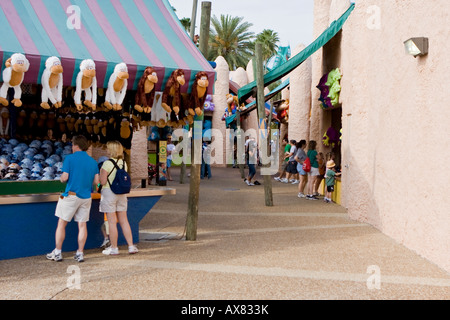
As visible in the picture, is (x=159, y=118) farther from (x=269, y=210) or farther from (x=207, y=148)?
(x=207, y=148)

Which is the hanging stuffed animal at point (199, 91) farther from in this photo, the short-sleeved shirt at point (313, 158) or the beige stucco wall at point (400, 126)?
the short-sleeved shirt at point (313, 158)

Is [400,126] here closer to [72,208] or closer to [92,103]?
[92,103]

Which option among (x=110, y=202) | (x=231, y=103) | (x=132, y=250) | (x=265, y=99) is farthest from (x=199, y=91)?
(x=231, y=103)

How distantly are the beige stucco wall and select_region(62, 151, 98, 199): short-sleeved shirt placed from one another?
4383 mm

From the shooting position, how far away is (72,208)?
20.7 feet

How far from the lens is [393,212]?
827 centimetres

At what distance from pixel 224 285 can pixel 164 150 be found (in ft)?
34.3

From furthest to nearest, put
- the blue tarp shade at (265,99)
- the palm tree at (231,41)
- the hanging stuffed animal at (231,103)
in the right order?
the palm tree at (231,41)
the hanging stuffed animal at (231,103)
the blue tarp shade at (265,99)

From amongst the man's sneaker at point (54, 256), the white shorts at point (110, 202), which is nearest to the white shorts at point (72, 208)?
the white shorts at point (110, 202)

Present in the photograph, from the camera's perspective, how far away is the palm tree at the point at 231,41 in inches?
1708

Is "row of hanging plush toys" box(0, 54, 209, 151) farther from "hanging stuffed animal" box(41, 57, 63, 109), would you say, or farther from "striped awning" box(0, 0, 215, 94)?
"striped awning" box(0, 0, 215, 94)

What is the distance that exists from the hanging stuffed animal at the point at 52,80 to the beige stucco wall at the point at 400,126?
469cm

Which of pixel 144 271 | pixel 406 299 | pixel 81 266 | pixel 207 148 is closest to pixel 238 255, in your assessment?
pixel 144 271

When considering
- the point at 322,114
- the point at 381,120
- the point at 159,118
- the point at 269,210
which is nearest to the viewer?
the point at 159,118
